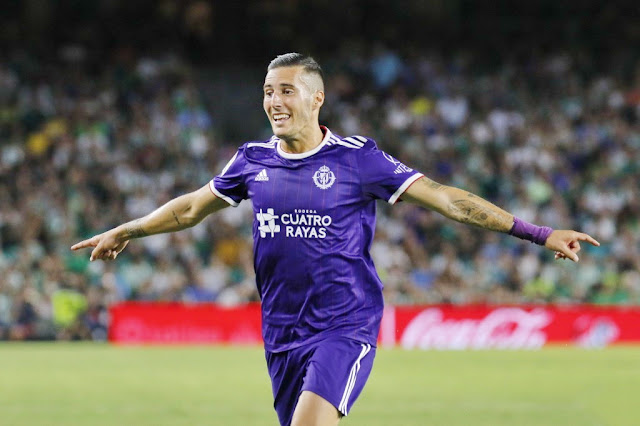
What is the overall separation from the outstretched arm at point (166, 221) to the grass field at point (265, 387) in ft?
15.0

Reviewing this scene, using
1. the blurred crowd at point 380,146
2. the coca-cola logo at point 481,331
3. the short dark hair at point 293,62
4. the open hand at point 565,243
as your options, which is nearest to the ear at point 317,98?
the short dark hair at point 293,62

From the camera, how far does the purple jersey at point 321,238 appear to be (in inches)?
247

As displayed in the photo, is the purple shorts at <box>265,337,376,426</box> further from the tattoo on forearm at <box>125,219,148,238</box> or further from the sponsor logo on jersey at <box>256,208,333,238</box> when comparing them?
the tattoo on forearm at <box>125,219,148,238</box>

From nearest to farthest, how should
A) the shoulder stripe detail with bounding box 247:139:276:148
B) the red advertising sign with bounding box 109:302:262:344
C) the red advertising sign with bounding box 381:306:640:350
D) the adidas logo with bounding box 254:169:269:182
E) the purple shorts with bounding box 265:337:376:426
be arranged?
the purple shorts with bounding box 265:337:376:426 → the adidas logo with bounding box 254:169:269:182 → the shoulder stripe detail with bounding box 247:139:276:148 → the red advertising sign with bounding box 381:306:640:350 → the red advertising sign with bounding box 109:302:262:344

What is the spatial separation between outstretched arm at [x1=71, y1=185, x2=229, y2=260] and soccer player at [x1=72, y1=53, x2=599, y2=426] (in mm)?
423

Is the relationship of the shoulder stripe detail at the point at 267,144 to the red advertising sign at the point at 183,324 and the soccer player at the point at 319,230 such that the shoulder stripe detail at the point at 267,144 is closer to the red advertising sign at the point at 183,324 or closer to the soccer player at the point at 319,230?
the soccer player at the point at 319,230

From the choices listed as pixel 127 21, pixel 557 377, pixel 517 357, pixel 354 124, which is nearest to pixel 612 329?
pixel 517 357

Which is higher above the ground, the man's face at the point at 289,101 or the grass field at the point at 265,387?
the man's face at the point at 289,101

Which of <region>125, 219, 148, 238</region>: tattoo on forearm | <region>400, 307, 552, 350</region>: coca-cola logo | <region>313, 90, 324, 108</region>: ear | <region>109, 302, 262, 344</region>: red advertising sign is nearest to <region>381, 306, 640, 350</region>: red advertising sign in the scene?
<region>400, 307, 552, 350</region>: coca-cola logo

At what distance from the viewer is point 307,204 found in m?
6.29

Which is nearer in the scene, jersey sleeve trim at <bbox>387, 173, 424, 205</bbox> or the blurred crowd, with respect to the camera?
jersey sleeve trim at <bbox>387, 173, 424, 205</bbox>

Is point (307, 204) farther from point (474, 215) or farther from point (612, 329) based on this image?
point (612, 329)

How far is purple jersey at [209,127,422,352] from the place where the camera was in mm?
6273

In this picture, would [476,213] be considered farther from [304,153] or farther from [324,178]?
[304,153]
